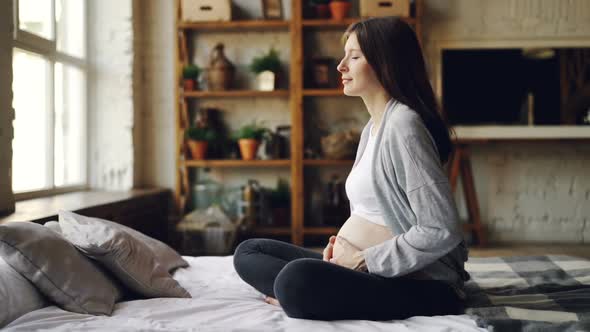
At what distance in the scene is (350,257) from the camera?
5.45 feet

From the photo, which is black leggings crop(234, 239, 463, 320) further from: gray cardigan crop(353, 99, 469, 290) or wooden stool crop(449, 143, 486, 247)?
wooden stool crop(449, 143, 486, 247)

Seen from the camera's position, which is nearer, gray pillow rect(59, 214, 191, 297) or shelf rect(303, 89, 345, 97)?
gray pillow rect(59, 214, 191, 297)

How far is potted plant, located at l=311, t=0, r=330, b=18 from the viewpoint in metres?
4.49

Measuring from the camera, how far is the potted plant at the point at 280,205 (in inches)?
180

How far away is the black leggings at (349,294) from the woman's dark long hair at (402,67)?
0.40 metres

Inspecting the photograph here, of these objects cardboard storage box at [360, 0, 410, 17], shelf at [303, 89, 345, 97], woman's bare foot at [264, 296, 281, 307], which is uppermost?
cardboard storage box at [360, 0, 410, 17]

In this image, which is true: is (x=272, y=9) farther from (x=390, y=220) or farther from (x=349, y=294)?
(x=349, y=294)

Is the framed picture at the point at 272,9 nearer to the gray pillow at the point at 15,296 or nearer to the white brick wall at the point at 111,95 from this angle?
the white brick wall at the point at 111,95

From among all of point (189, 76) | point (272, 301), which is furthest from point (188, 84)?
point (272, 301)

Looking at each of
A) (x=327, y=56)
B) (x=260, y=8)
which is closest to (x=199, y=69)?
(x=260, y=8)

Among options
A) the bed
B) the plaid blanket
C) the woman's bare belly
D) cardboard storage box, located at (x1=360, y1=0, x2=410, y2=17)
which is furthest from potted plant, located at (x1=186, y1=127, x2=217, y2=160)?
the woman's bare belly

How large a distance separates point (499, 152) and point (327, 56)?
1597 millimetres

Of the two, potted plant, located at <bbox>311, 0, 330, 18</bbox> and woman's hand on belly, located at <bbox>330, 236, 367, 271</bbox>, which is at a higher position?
potted plant, located at <bbox>311, 0, 330, 18</bbox>

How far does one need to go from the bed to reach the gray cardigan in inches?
6.2
